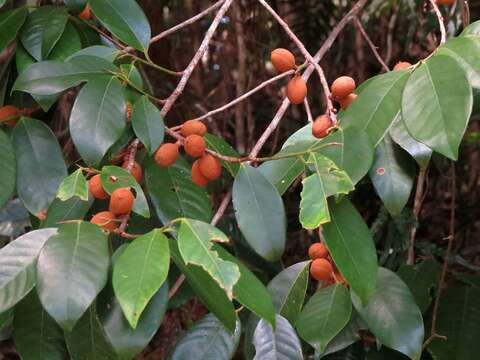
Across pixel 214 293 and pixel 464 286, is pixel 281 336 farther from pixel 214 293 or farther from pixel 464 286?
pixel 464 286

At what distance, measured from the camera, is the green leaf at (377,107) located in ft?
2.95

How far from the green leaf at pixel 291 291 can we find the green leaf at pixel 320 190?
0.71 feet

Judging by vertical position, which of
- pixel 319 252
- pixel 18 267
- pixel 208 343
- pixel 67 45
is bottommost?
pixel 208 343

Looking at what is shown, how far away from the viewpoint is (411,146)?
0.91 metres

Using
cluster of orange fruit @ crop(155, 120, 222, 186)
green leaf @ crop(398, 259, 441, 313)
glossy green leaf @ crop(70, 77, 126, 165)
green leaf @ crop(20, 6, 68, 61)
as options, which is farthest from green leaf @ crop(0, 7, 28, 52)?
green leaf @ crop(398, 259, 441, 313)

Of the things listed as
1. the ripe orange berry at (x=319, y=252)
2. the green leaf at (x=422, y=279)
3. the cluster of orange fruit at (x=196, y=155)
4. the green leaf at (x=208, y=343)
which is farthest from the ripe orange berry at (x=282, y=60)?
the green leaf at (x=422, y=279)

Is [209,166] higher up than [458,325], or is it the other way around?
[209,166]

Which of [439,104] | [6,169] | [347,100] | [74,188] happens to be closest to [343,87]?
[347,100]

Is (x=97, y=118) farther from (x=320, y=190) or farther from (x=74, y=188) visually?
(x=320, y=190)

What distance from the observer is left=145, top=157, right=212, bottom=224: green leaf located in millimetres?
1020

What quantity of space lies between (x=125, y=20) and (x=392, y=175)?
0.49 m

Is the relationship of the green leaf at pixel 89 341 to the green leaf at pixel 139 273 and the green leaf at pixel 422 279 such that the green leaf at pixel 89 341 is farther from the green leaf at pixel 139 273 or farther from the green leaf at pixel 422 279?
the green leaf at pixel 422 279

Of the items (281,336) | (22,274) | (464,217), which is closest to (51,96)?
(22,274)

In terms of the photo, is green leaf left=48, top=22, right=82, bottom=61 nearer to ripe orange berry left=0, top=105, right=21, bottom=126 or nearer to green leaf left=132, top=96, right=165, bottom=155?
ripe orange berry left=0, top=105, right=21, bottom=126
